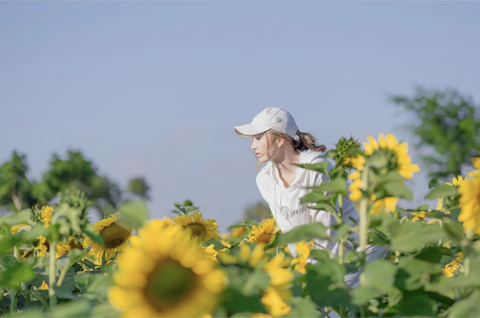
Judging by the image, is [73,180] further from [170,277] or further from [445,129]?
[170,277]

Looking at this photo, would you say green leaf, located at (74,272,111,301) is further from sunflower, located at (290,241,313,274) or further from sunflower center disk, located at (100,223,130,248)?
sunflower center disk, located at (100,223,130,248)

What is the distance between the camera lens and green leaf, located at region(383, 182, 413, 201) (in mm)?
1169

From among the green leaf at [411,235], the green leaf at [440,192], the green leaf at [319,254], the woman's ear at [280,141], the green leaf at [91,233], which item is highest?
the green leaf at [91,233]

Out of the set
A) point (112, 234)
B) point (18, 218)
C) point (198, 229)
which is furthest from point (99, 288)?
point (198, 229)

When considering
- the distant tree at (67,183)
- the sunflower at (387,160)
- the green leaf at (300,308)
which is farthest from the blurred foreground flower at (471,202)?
the distant tree at (67,183)

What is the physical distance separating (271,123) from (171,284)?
8.26ft

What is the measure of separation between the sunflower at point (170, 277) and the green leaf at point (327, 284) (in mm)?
270

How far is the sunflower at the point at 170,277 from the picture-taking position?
3.10 ft

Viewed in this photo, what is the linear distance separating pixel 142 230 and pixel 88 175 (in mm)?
53712

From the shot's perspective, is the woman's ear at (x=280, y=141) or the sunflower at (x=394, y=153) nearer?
the sunflower at (x=394, y=153)

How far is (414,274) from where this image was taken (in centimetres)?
127

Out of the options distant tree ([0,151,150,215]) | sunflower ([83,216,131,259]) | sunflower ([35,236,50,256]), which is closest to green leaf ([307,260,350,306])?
sunflower ([35,236,50,256])

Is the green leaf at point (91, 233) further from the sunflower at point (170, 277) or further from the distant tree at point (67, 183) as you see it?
the distant tree at point (67, 183)

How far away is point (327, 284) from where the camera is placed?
1.19 meters
